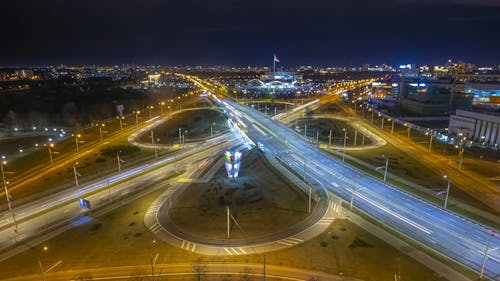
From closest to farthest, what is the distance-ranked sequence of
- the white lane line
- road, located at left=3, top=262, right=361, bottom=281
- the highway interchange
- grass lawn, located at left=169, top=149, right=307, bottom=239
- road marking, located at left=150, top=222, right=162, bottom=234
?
road, located at left=3, top=262, right=361, bottom=281 → the highway interchange → the white lane line → road marking, located at left=150, top=222, right=162, bottom=234 → grass lawn, located at left=169, top=149, right=307, bottom=239

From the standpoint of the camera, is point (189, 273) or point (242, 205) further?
point (242, 205)

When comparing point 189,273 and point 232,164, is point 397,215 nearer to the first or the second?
Answer: point 232,164

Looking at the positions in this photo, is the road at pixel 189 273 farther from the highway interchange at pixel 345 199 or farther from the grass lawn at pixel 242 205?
the highway interchange at pixel 345 199

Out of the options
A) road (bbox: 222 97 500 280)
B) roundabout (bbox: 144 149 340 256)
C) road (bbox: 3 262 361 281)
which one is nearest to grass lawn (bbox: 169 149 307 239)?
roundabout (bbox: 144 149 340 256)

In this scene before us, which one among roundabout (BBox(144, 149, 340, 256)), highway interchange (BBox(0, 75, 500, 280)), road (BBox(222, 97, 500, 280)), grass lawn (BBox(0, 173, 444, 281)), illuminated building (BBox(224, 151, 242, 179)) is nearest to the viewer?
grass lawn (BBox(0, 173, 444, 281))

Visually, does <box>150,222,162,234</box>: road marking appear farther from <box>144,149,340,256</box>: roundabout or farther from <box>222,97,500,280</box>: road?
<box>222,97,500,280</box>: road

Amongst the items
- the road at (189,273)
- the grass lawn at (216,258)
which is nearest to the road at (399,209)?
the grass lawn at (216,258)

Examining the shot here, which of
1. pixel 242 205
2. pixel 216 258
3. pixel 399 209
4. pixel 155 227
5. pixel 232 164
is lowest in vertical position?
pixel 216 258

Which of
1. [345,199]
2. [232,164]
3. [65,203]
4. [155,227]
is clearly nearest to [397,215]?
[345,199]
